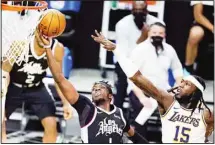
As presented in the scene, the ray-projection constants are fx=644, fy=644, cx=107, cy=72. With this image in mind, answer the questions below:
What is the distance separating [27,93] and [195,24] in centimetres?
241

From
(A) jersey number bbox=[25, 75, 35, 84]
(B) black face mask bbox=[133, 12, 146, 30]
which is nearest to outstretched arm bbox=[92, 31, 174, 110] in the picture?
(A) jersey number bbox=[25, 75, 35, 84]

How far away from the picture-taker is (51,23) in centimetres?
500

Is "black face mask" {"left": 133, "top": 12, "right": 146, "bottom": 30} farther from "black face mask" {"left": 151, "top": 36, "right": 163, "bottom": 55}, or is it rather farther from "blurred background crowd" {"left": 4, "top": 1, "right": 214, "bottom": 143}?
"black face mask" {"left": 151, "top": 36, "right": 163, "bottom": 55}

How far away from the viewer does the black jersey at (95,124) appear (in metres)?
4.85

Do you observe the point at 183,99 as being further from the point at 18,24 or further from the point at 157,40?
the point at 157,40

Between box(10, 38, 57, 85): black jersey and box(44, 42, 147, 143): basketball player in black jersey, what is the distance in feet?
3.70

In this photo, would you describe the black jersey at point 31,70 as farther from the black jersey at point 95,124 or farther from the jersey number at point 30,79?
the black jersey at point 95,124

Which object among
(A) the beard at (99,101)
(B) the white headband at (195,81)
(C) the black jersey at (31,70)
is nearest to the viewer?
(A) the beard at (99,101)

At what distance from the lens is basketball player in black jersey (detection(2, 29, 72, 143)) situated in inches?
236

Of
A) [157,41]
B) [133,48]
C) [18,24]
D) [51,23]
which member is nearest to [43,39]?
[51,23]

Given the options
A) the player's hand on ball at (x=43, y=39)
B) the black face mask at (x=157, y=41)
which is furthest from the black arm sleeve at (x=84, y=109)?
the black face mask at (x=157, y=41)

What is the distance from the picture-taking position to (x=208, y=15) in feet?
25.3

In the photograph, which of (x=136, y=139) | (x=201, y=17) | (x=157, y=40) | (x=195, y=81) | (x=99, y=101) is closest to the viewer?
(x=99, y=101)

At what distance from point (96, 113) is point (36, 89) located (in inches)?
58.7
